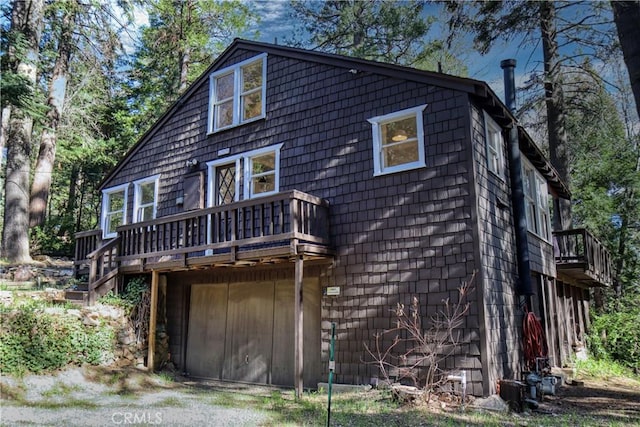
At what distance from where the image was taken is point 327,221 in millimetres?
9406

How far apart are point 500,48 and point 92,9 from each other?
14.0 metres

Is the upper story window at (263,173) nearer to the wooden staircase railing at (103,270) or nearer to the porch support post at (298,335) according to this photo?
the porch support post at (298,335)

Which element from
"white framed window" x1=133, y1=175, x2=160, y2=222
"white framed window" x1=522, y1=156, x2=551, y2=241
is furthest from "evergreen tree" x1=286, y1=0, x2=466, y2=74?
"white framed window" x1=133, y1=175, x2=160, y2=222

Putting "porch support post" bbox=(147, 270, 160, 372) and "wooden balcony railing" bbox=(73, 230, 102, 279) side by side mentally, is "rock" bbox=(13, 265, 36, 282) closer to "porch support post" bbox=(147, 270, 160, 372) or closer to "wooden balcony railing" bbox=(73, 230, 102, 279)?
"wooden balcony railing" bbox=(73, 230, 102, 279)

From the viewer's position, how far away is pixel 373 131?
30.5 ft

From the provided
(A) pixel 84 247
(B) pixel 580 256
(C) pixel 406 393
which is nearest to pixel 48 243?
(A) pixel 84 247

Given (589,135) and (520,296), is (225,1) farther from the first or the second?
(520,296)

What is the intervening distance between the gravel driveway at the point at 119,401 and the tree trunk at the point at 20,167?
856cm

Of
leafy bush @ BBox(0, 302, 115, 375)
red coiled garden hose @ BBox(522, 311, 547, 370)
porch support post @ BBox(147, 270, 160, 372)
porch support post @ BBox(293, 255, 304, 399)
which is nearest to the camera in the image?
leafy bush @ BBox(0, 302, 115, 375)

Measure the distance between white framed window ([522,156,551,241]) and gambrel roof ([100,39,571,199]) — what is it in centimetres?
28

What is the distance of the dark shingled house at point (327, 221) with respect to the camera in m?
8.22

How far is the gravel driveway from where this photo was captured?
6.15m

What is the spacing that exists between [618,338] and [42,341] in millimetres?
15772

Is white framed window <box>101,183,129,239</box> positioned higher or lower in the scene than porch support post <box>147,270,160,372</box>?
higher
